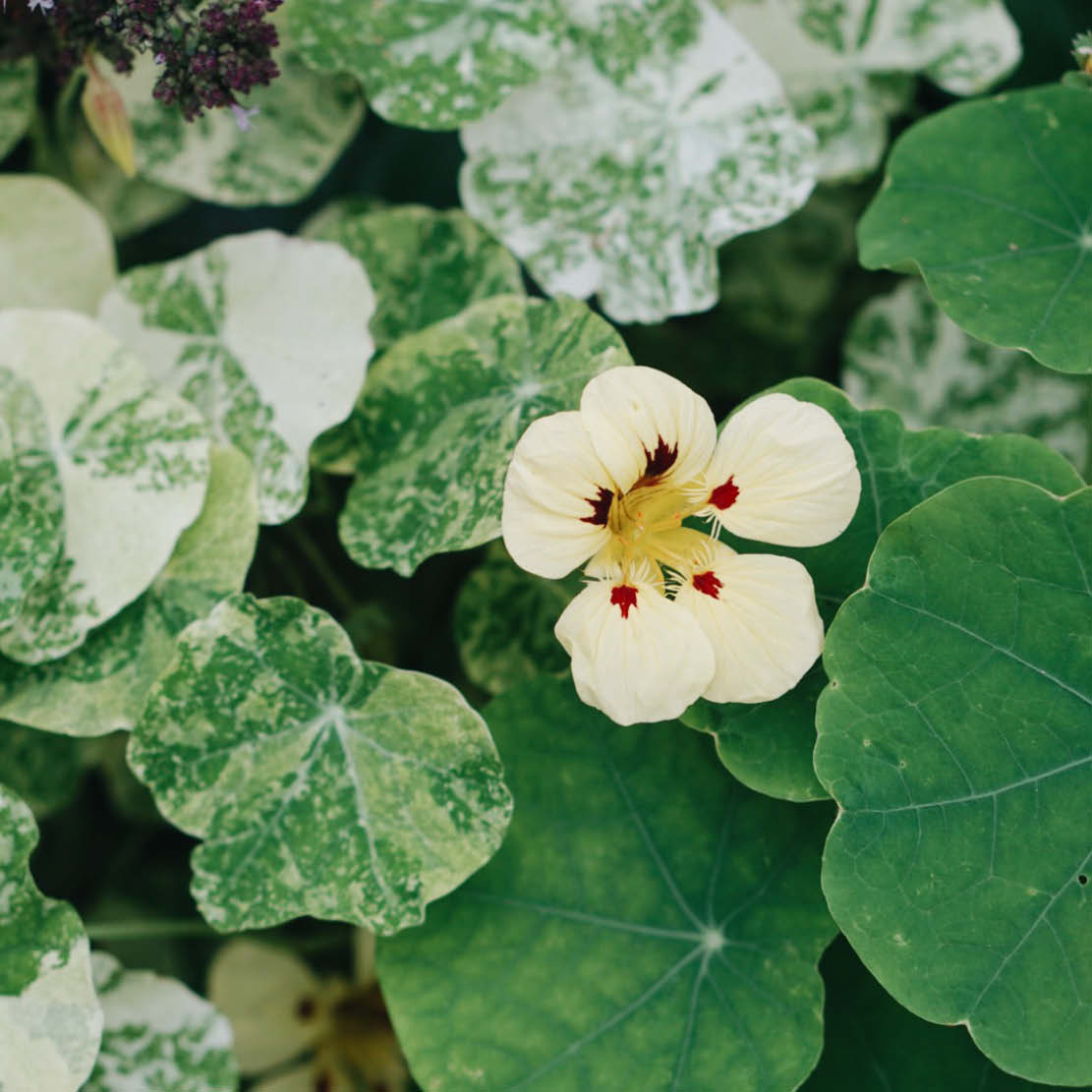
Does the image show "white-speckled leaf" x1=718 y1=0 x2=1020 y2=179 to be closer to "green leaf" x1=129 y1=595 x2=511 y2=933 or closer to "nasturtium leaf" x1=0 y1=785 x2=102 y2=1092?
"green leaf" x1=129 y1=595 x2=511 y2=933

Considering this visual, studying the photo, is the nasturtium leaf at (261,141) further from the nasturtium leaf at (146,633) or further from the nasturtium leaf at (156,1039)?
the nasturtium leaf at (156,1039)

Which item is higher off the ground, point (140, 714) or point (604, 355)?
point (604, 355)

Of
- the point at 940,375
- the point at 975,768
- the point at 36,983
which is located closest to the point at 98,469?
the point at 36,983

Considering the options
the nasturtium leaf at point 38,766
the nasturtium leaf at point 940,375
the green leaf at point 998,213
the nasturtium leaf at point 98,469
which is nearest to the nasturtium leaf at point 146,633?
the nasturtium leaf at point 98,469

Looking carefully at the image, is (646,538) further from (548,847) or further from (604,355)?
(548,847)

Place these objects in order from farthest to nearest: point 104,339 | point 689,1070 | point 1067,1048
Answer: point 104,339
point 689,1070
point 1067,1048

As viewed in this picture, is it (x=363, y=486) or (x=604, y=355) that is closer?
(x=604, y=355)

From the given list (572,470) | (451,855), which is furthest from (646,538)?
(451,855)
